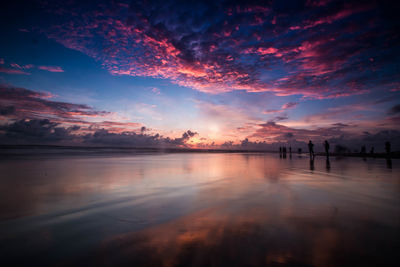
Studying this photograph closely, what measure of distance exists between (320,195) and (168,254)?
7406mm

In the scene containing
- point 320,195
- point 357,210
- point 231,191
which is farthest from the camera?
point 231,191

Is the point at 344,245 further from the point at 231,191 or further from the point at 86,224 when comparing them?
the point at 86,224

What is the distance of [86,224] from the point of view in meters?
4.87

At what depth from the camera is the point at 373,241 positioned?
12.5 ft

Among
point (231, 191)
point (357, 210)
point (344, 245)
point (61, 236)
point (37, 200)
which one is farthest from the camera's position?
point (231, 191)

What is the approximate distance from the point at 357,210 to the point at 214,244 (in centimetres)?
529

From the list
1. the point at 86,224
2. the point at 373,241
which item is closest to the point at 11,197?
the point at 86,224

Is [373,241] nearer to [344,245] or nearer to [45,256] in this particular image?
[344,245]

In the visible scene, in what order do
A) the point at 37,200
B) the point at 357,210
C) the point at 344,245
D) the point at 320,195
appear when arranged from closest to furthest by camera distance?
the point at 344,245
the point at 357,210
the point at 37,200
the point at 320,195

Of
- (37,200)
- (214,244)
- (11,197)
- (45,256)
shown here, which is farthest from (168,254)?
(11,197)

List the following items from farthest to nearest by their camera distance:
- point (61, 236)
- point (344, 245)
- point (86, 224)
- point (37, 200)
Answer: point (37, 200) → point (86, 224) → point (61, 236) → point (344, 245)

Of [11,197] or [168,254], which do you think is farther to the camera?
[11,197]

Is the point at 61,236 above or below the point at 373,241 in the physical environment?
below

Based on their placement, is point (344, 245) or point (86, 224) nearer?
point (344, 245)
